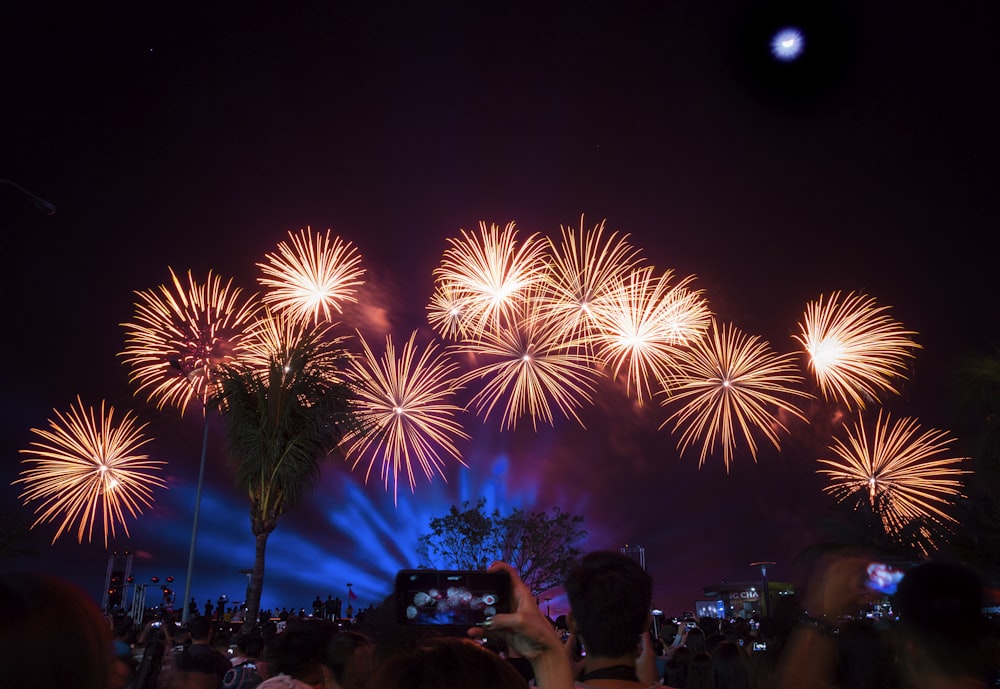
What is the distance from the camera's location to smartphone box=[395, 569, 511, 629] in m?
4.05

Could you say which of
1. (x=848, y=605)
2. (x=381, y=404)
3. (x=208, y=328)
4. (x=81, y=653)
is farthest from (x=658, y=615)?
(x=81, y=653)

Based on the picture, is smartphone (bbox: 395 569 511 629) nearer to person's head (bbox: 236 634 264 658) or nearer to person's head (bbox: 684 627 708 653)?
person's head (bbox: 236 634 264 658)

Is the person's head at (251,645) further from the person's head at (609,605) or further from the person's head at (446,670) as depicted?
the person's head at (446,670)

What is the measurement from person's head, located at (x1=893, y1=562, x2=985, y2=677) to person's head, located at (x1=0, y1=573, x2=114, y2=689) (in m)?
3.22

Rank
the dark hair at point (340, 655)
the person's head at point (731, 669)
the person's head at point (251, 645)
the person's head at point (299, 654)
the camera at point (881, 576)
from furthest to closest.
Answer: the person's head at point (251, 645) < the person's head at point (731, 669) < the dark hair at point (340, 655) < the person's head at point (299, 654) < the camera at point (881, 576)

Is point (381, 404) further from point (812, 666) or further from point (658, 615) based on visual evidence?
point (812, 666)

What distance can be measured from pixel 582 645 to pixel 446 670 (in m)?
2.64

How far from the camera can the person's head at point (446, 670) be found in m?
1.95

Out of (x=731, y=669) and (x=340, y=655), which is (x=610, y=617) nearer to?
(x=340, y=655)

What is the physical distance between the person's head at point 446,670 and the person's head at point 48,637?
918mm

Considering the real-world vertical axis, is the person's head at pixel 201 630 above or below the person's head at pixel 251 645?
above

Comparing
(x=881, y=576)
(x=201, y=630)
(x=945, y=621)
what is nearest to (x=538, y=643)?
(x=945, y=621)

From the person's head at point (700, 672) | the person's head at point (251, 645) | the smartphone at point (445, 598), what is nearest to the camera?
the smartphone at point (445, 598)

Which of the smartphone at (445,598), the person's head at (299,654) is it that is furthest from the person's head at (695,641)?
the smartphone at (445,598)
